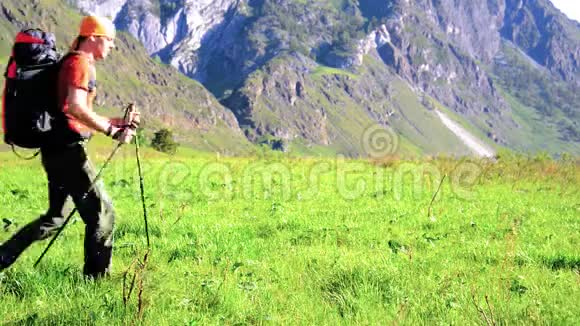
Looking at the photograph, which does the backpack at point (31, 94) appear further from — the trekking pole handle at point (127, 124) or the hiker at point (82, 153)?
the trekking pole handle at point (127, 124)

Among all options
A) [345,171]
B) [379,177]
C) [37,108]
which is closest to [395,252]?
[37,108]

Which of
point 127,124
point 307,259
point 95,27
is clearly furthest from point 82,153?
point 307,259

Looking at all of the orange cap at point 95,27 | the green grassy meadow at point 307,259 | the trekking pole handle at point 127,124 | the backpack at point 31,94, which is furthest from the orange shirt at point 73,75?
the green grassy meadow at point 307,259

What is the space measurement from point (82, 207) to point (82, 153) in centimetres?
73

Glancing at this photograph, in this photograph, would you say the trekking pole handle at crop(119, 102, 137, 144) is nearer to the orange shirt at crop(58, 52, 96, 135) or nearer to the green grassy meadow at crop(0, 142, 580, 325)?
the orange shirt at crop(58, 52, 96, 135)

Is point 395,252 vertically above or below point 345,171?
below

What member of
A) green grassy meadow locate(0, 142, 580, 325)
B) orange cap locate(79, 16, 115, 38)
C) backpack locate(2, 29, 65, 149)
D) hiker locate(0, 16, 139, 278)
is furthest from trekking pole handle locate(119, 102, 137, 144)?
green grassy meadow locate(0, 142, 580, 325)

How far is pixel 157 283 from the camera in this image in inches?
253

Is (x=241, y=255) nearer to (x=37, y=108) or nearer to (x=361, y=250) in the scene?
(x=361, y=250)

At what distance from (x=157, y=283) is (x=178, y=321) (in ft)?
3.27

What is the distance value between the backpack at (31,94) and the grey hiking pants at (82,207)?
352 millimetres

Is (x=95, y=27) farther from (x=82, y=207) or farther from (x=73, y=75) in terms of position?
(x=82, y=207)

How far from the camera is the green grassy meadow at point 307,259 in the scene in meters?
5.90

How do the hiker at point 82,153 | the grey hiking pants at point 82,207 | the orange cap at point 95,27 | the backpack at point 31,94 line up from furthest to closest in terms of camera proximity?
the grey hiking pants at point 82,207, the orange cap at point 95,27, the hiker at point 82,153, the backpack at point 31,94
